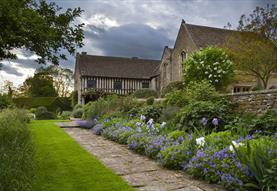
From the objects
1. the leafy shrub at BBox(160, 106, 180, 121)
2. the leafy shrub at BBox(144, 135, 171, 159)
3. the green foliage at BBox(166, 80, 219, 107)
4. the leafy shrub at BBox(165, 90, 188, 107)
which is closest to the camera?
the leafy shrub at BBox(144, 135, 171, 159)

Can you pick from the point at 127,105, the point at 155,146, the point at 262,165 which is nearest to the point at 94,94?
the point at 127,105

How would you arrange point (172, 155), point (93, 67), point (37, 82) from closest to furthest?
1. point (172, 155)
2. point (93, 67)
3. point (37, 82)

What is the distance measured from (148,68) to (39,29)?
28.1 metres

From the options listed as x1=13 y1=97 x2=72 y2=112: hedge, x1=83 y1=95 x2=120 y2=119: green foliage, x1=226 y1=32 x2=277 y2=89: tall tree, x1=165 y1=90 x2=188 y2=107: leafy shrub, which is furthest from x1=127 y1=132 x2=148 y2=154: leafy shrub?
x1=13 y1=97 x2=72 y2=112: hedge

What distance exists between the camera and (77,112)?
747 inches

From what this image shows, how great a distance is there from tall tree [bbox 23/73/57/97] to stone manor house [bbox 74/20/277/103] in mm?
9727

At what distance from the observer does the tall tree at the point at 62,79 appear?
3862cm

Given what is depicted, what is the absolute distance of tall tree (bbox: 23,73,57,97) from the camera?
117 feet

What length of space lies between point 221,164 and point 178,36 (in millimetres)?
19043

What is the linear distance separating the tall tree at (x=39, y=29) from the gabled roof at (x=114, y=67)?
74.5 feet

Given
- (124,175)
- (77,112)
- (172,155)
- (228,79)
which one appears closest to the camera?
(124,175)

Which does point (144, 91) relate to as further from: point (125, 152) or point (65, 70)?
point (65, 70)

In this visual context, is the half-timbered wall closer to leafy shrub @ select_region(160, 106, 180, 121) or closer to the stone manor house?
the stone manor house

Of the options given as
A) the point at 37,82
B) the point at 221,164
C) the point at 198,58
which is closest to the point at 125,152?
the point at 221,164
